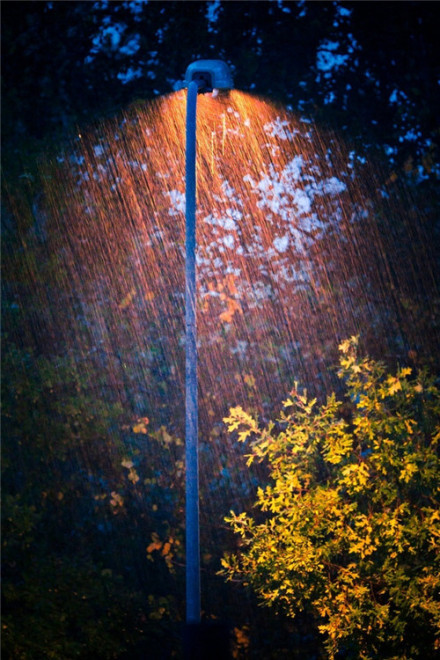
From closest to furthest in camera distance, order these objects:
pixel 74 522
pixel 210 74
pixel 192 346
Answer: pixel 192 346
pixel 210 74
pixel 74 522

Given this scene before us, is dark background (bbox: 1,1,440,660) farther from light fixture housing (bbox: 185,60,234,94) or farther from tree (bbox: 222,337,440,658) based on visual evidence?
light fixture housing (bbox: 185,60,234,94)

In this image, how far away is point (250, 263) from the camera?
1280 centimetres

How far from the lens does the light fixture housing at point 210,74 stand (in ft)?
21.6

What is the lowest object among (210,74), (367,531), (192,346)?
(367,531)

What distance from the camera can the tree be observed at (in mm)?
7059

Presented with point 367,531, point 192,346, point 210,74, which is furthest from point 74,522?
point 210,74

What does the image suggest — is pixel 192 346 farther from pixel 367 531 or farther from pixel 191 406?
pixel 367 531

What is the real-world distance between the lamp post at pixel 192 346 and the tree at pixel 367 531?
65.6 inches

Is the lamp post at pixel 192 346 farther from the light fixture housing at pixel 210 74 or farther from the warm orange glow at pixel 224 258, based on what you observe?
the warm orange glow at pixel 224 258

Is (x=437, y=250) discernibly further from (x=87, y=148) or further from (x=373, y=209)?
(x=87, y=148)

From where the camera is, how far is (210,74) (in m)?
6.62

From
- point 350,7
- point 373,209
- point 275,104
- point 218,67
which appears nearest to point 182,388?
point 373,209

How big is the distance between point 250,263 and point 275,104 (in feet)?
10.3

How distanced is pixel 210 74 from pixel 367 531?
5.14 meters
